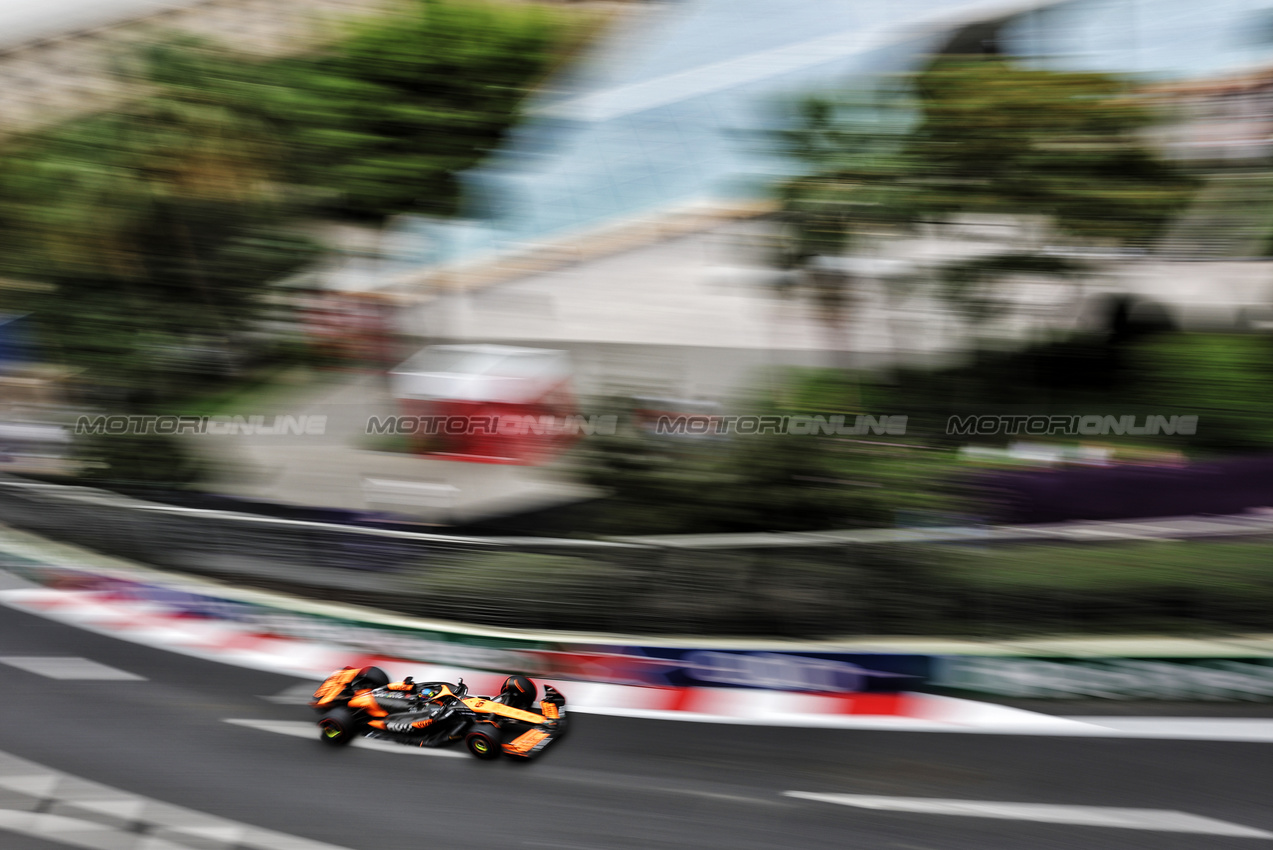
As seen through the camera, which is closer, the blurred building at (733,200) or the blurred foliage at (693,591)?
the blurred foliage at (693,591)

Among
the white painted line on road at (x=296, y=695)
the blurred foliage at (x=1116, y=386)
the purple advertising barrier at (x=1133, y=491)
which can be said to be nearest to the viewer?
the white painted line on road at (x=296, y=695)

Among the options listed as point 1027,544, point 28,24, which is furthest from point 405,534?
point 28,24

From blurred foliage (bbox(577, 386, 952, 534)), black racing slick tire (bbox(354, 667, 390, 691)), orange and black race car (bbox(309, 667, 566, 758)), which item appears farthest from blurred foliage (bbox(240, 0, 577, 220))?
orange and black race car (bbox(309, 667, 566, 758))

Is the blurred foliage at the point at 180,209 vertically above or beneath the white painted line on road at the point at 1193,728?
above

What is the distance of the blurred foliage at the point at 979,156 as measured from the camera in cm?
752

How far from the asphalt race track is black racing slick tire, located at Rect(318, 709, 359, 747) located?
0.10m

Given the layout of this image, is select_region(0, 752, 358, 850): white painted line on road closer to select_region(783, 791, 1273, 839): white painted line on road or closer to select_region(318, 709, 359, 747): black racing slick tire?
select_region(318, 709, 359, 747): black racing slick tire

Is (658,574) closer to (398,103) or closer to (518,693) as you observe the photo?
(518,693)

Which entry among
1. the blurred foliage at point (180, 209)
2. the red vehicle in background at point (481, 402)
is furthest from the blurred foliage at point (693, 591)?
the blurred foliage at point (180, 209)

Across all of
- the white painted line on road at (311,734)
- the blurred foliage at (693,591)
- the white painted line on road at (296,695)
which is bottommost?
the white painted line on road at (311,734)

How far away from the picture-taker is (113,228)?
32.6ft

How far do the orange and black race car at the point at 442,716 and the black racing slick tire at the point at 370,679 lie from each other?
0.01 meters

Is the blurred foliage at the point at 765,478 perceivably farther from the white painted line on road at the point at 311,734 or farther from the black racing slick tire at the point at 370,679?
the white painted line on road at the point at 311,734

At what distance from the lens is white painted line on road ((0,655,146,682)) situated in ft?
25.1
